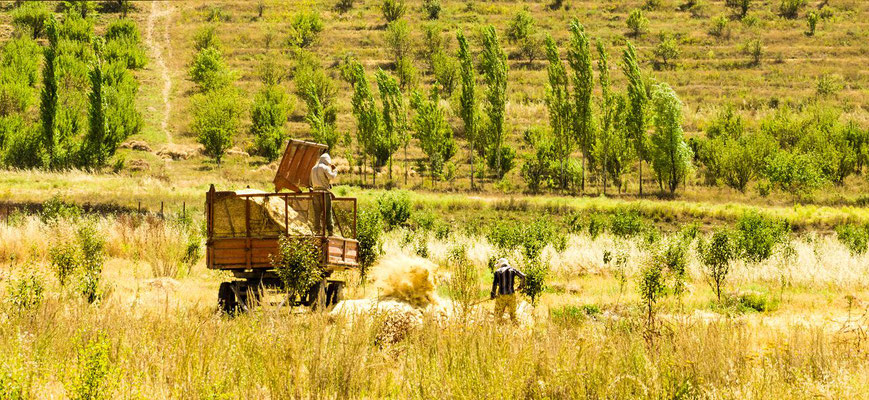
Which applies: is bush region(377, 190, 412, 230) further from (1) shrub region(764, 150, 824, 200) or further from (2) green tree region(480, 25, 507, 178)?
(1) shrub region(764, 150, 824, 200)

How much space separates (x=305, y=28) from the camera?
283ft

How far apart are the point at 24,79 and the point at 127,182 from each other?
2611 cm

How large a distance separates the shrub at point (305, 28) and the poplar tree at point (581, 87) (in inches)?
1791

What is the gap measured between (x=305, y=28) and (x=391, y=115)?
135ft

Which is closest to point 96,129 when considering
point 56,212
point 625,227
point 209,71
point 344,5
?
point 209,71

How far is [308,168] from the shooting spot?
1333 cm

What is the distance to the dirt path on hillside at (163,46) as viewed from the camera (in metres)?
64.3

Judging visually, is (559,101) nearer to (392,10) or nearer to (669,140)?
(669,140)

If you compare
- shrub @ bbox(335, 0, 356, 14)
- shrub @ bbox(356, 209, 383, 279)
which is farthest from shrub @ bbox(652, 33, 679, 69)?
shrub @ bbox(356, 209, 383, 279)

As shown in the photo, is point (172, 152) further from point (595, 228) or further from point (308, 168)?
point (308, 168)

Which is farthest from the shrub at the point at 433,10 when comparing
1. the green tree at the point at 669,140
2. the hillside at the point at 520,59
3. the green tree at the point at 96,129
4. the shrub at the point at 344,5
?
the green tree at the point at 669,140

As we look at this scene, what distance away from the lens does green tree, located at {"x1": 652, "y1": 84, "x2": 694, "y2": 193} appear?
4247 cm

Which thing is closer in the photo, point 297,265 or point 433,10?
point 297,265

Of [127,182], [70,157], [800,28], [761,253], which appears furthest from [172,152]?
[800,28]
